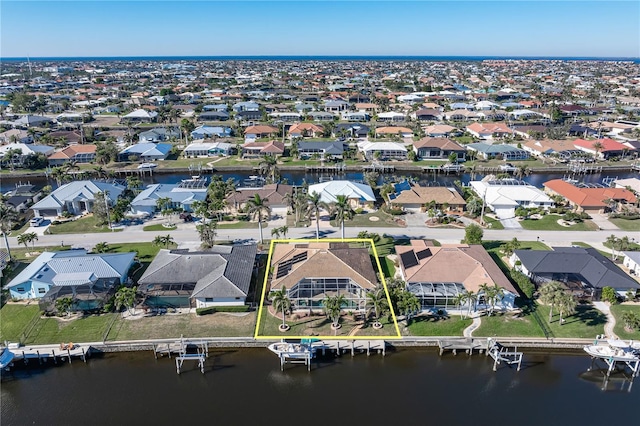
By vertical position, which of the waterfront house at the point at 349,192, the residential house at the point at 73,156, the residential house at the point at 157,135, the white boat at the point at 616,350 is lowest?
the white boat at the point at 616,350

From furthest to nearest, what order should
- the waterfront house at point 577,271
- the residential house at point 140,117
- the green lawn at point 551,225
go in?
the residential house at point 140,117
the green lawn at point 551,225
the waterfront house at point 577,271

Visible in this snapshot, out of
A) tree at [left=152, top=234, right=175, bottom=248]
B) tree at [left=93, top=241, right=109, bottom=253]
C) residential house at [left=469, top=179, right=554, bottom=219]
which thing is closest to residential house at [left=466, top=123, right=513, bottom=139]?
residential house at [left=469, top=179, right=554, bottom=219]

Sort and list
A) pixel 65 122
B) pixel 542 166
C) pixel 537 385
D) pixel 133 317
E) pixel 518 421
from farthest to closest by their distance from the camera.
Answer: pixel 65 122, pixel 542 166, pixel 133 317, pixel 537 385, pixel 518 421

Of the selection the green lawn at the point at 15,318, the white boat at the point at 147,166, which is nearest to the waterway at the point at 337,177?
the white boat at the point at 147,166

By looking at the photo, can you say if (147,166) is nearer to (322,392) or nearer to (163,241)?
(163,241)

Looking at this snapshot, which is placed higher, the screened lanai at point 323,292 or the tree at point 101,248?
the tree at point 101,248

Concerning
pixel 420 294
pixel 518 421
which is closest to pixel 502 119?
pixel 420 294

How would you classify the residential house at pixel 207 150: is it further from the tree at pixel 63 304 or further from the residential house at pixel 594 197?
the residential house at pixel 594 197

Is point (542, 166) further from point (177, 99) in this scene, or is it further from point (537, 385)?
point (177, 99)
